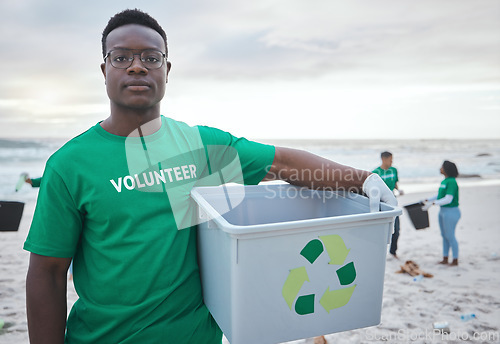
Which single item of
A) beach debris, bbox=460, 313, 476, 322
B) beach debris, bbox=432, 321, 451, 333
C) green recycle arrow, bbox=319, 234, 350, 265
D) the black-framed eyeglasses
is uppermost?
the black-framed eyeglasses

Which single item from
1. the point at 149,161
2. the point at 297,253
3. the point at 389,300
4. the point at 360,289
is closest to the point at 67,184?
the point at 149,161

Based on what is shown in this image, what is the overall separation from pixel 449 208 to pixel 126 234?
5.16m

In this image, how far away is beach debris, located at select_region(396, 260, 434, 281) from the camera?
4.72 meters

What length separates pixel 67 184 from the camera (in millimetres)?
1140

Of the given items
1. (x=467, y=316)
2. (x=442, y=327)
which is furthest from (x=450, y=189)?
(x=442, y=327)

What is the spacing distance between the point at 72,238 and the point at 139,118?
45 cm

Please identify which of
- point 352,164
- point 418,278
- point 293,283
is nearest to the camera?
point 293,283

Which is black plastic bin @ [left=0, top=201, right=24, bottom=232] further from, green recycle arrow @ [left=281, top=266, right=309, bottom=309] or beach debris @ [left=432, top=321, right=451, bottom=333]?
beach debris @ [left=432, top=321, right=451, bottom=333]

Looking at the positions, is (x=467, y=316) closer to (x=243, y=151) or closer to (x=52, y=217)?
(x=243, y=151)

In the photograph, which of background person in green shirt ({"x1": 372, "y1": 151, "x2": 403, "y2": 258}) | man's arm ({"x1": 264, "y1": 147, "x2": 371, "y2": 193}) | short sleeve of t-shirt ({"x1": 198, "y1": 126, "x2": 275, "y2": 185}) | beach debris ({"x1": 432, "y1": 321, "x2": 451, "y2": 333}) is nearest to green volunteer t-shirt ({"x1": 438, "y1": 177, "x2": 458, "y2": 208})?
background person in green shirt ({"x1": 372, "y1": 151, "x2": 403, "y2": 258})

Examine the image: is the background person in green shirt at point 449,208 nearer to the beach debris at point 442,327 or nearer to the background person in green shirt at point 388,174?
the background person in green shirt at point 388,174

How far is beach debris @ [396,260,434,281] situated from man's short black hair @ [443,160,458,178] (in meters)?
1.36

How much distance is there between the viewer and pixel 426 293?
422 centimetres

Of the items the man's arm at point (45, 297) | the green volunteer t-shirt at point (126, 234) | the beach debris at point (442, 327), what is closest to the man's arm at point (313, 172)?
the green volunteer t-shirt at point (126, 234)
